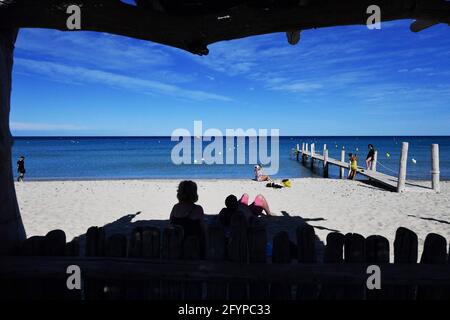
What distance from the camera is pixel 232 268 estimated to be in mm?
2559

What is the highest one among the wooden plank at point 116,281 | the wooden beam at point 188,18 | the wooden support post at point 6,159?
the wooden beam at point 188,18

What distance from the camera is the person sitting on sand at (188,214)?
4062 millimetres

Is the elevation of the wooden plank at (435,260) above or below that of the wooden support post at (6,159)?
below

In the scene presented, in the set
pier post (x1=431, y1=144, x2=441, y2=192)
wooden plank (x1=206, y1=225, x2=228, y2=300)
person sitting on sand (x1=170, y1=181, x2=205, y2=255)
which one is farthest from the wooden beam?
pier post (x1=431, y1=144, x2=441, y2=192)

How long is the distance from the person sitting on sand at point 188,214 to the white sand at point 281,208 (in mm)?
A: 3667

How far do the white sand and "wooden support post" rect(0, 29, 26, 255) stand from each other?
479 cm

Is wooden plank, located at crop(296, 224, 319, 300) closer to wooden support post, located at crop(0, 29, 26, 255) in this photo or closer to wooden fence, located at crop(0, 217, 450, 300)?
wooden fence, located at crop(0, 217, 450, 300)

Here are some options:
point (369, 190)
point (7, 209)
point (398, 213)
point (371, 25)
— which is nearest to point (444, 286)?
point (371, 25)

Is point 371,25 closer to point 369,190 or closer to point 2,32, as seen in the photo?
point 2,32

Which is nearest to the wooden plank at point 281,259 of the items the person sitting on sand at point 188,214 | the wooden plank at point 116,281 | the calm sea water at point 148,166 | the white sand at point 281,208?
the wooden plank at point 116,281

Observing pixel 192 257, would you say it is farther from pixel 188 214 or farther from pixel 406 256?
pixel 406 256

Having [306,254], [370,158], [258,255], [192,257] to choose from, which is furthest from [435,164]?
[192,257]

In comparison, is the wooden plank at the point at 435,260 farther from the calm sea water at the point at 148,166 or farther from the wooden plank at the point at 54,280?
the calm sea water at the point at 148,166
